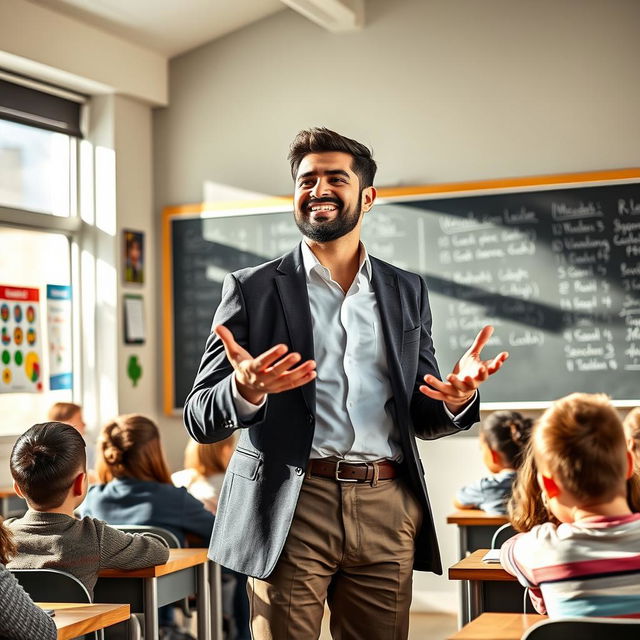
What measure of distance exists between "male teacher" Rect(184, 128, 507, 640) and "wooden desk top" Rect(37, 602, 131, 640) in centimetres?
35

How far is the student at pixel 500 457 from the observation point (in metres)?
4.13

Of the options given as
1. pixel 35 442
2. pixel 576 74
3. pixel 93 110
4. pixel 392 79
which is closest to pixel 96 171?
pixel 93 110

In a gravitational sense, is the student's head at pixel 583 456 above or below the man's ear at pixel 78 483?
above

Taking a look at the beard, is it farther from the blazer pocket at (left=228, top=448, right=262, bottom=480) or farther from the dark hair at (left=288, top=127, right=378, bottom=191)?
the blazer pocket at (left=228, top=448, right=262, bottom=480)

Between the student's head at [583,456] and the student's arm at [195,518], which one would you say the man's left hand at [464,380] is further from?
the student's arm at [195,518]

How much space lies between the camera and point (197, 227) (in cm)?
614

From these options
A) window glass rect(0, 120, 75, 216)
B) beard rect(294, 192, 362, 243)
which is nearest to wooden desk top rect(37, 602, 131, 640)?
beard rect(294, 192, 362, 243)

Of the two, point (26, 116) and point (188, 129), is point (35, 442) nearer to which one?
point (26, 116)

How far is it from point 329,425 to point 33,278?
395 centimetres

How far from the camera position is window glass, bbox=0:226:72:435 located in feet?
18.0

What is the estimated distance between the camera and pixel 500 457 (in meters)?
4.21

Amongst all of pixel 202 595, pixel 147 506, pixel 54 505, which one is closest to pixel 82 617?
pixel 54 505

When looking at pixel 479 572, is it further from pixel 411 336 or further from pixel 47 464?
pixel 47 464

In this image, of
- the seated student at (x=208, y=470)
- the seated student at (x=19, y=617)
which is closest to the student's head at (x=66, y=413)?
the seated student at (x=208, y=470)
